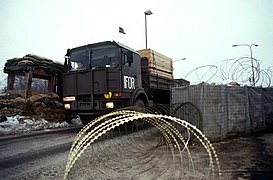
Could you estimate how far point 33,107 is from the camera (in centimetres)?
1127

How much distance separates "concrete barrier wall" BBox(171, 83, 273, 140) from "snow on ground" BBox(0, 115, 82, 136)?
7.12 metres

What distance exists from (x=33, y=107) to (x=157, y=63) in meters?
7.91

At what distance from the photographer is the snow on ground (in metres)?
8.64

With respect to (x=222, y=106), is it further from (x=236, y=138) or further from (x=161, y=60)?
(x=161, y=60)

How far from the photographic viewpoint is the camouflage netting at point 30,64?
11699 mm

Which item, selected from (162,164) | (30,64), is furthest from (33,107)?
(162,164)

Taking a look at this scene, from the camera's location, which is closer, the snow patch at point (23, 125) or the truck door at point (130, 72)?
the truck door at point (130, 72)

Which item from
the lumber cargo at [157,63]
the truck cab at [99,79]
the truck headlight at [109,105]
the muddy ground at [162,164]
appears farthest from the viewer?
the lumber cargo at [157,63]

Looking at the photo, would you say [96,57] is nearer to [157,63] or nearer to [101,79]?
[101,79]

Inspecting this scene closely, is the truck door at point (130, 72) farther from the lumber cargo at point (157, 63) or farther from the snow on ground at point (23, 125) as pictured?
the snow on ground at point (23, 125)

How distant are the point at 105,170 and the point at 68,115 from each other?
354 inches

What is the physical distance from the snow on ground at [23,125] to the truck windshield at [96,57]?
3852mm

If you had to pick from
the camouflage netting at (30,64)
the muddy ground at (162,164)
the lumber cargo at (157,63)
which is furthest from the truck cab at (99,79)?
the camouflage netting at (30,64)

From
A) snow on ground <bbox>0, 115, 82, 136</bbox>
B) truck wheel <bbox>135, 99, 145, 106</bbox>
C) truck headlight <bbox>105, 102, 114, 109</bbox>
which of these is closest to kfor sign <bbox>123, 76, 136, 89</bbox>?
truck wheel <bbox>135, 99, 145, 106</bbox>
